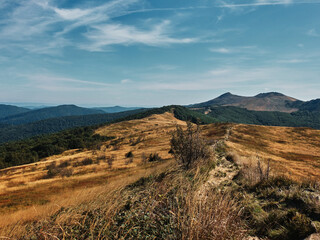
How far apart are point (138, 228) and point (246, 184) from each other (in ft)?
21.7

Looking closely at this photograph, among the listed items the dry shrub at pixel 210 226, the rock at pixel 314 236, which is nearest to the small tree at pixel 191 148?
the rock at pixel 314 236

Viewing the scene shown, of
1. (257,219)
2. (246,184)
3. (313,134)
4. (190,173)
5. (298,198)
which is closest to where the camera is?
(257,219)

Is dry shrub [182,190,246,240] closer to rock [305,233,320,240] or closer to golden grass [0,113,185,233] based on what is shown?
rock [305,233,320,240]

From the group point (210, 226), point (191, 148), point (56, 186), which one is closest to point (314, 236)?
point (210, 226)

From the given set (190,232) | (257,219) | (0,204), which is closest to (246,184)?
(257,219)

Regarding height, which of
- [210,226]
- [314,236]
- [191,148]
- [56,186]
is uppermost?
[210,226]

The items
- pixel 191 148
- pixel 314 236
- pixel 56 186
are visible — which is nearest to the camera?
pixel 314 236

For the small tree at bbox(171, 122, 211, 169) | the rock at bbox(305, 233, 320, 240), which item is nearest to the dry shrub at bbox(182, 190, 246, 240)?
the rock at bbox(305, 233, 320, 240)

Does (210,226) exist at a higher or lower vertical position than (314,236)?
higher

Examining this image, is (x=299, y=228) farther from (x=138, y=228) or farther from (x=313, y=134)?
(x=313, y=134)

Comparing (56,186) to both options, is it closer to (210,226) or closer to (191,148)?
(191,148)

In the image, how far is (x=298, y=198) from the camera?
5.43 metres

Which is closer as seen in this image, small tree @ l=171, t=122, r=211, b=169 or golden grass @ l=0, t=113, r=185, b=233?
golden grass @ l=0, t=113, r=185, b=233

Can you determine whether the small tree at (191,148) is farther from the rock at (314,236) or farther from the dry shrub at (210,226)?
the dry shrub at (210,226)
